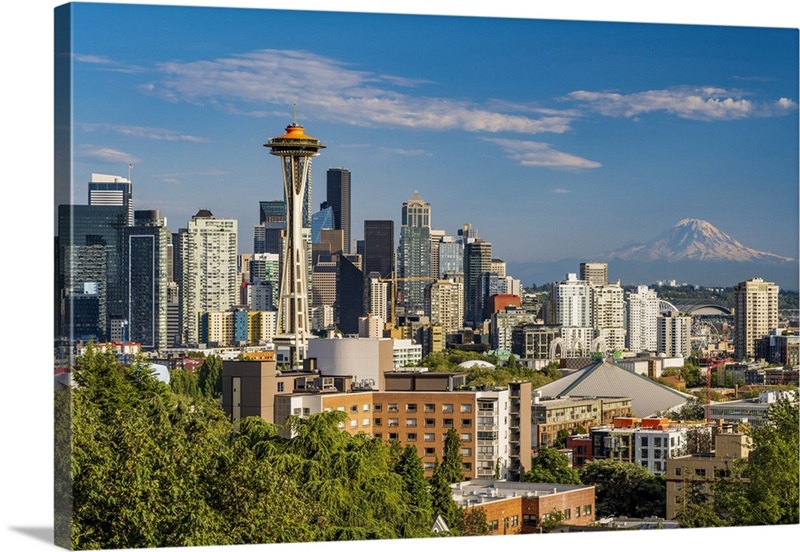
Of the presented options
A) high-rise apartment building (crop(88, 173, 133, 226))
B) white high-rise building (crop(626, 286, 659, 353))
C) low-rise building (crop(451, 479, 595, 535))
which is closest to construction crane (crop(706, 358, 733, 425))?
white high-rise building (crop(626, 286, 659, 353))

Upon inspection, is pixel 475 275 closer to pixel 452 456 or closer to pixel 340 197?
pixel 340 197

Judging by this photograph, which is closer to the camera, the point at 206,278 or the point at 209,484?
the point at 209,484

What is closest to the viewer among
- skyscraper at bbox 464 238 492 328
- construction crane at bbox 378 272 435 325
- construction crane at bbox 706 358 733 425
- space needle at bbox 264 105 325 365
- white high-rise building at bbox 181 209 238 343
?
skyscraper at bbox 464 238 492 328

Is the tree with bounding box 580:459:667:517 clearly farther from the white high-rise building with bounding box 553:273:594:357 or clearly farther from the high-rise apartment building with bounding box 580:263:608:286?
the white high-rise building with bounding box 553:273:594:357

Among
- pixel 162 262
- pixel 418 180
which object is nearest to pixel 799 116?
pixel 418 180

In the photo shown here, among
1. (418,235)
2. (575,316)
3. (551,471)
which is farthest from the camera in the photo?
(575,316)

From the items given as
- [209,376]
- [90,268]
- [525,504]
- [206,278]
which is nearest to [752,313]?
[209,376]
